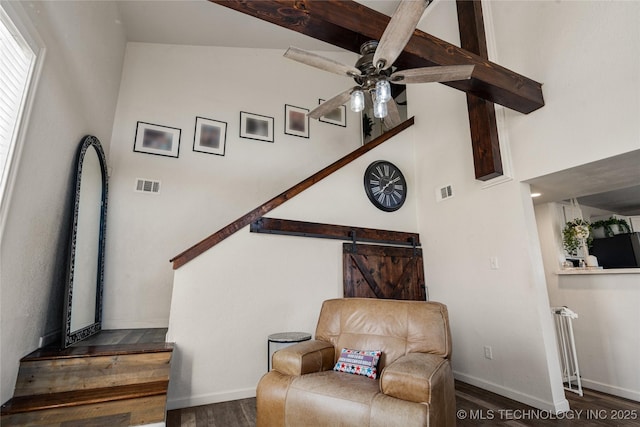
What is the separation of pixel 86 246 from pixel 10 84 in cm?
160

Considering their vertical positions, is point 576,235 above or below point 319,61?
below

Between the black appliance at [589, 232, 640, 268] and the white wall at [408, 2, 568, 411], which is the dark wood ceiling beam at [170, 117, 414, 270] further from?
the black appliance at [589, 232, 640, 268]

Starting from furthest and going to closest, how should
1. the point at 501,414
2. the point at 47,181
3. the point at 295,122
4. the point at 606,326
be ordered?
the point at 295,122
the point at 606,326
the point at 501,414
the point at 47,181

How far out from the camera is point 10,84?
1949 mm

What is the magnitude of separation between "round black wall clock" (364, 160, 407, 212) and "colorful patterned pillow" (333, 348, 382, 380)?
7.10 feet

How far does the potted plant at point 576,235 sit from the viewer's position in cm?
368

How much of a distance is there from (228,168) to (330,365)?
3028mm

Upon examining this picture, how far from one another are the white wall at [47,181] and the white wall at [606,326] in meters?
5.17

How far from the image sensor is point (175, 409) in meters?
2.64

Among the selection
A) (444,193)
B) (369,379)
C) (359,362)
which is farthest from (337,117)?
(369,379)

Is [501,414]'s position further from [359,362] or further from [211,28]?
[211,28]

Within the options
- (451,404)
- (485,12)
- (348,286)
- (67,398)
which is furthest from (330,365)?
(485,12)

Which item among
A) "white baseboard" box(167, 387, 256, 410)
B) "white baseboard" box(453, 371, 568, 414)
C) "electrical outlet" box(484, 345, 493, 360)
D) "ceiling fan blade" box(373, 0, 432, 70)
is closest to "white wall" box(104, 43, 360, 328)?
"white baseboard" box(167, 387, 256, 410)

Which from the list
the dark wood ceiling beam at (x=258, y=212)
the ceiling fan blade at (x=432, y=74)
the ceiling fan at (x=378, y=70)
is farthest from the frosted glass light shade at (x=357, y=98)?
the dark wood ceiling beam at (x=258, y=212)
